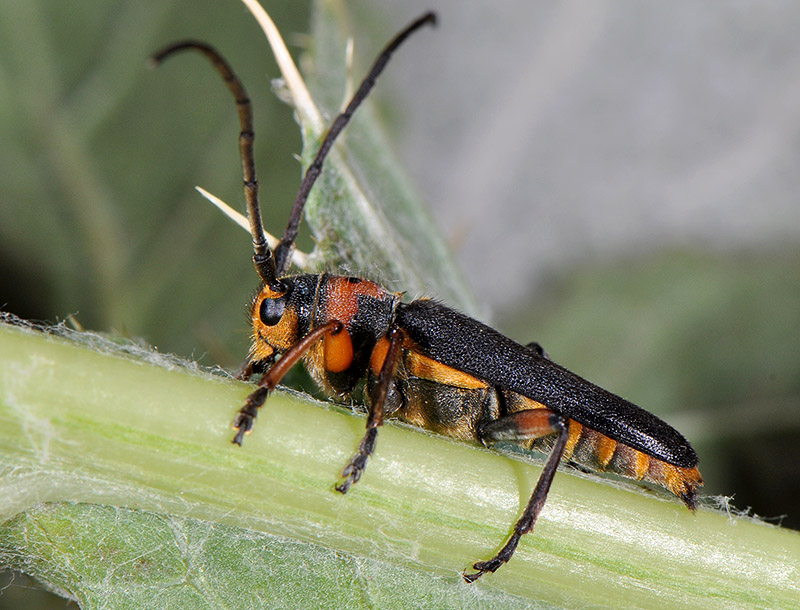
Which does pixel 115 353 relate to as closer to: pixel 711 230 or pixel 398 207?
pixel 398 207

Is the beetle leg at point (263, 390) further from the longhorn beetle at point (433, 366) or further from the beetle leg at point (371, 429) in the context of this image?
the beetle leg at point (371, 429)

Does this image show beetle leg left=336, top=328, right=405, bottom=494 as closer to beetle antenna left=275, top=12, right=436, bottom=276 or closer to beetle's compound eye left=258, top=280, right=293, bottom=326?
beetle's compound eye left=258, top=280, right=293, bottom=326

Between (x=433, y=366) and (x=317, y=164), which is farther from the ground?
(x=317, y=164)

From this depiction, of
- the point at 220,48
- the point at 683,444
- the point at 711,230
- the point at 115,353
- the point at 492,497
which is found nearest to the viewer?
the point at 115,353

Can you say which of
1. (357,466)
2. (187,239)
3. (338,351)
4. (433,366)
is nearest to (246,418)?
(357,466)

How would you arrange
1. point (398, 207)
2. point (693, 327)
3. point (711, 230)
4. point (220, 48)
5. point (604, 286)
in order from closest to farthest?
point (398, 207) < point (220, 48) < point (693, 327) < point (604, 286) < point (711, 230)

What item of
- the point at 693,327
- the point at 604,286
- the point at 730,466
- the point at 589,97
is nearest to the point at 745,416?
the point at 730,466

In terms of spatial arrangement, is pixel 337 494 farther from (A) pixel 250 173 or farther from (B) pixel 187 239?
(B) pixel 187 239

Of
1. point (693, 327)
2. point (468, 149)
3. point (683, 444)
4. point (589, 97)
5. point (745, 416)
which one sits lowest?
point (683, 444)
